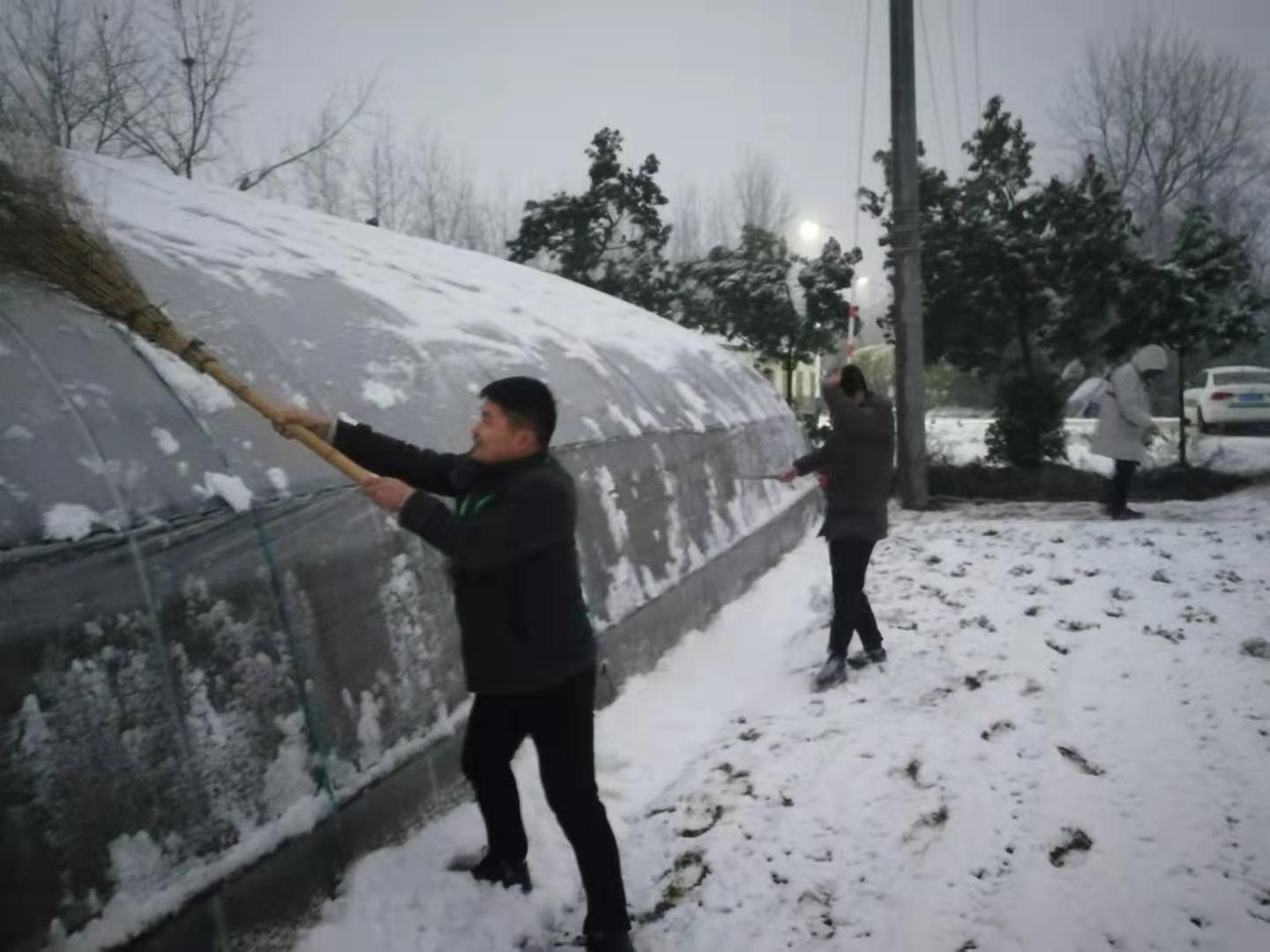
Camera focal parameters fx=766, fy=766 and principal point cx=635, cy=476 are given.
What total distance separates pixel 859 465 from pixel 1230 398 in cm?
1568

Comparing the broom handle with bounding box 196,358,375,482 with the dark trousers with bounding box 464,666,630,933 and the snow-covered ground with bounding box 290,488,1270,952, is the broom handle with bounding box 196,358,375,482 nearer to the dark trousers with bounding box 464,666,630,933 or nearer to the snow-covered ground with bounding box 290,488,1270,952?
the dark trousers with bounding box 464,666,630,933

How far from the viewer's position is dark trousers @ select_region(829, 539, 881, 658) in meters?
4.48

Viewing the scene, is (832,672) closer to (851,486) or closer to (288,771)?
(851,486)

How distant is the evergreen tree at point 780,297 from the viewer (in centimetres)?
1395

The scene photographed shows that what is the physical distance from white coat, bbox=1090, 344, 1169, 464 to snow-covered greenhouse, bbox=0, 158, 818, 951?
6225mm

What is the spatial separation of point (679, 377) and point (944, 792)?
4.85 m

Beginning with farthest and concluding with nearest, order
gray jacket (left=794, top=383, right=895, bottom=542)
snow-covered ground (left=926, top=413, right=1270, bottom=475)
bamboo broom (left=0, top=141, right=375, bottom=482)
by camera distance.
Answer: snow-covered ground (left=926, top=413, right=1270, bottom=475)
gray jacket (left=794, top=383, right=895, bottom=542)
bamboo broom (left=0, top=141, right=375, bottom=482)

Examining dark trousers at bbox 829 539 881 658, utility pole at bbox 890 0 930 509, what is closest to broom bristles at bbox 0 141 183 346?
dark trousers at bbox 829 539 881 658

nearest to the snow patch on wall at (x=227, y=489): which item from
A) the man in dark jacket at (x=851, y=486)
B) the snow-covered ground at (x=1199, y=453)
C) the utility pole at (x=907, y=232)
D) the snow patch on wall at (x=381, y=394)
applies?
the snow patch on wall at (x=381, y=394)

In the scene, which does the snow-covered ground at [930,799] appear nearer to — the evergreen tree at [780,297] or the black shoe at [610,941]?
the black shoe at [610,941]

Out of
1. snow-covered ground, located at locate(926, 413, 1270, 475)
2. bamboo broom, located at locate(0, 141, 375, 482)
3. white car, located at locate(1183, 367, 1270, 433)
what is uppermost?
bamboo broom, located at locate(0, 141, 375, 482)

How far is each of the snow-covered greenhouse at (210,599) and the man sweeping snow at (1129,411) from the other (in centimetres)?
A: 623

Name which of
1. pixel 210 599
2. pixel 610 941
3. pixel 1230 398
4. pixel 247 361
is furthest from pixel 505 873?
A: pixel 1230 398

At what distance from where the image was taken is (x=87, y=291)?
259 centimetres
